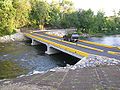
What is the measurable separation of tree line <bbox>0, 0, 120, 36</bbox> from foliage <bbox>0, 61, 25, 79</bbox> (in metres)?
35.5

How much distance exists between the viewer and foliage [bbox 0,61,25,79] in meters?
26.1

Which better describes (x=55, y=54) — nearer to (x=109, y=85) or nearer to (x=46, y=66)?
(x=46, y=66)

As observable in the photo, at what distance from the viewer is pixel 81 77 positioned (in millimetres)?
18062

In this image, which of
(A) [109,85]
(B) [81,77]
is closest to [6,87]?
(B) [81,77]

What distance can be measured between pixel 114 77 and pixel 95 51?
11.7 m

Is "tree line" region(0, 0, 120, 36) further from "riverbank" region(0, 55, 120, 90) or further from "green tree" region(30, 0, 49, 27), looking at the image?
"riverbank" region(0, 55, 120, 90)

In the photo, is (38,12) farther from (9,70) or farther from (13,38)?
(9,70)

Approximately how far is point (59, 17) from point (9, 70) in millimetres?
59816

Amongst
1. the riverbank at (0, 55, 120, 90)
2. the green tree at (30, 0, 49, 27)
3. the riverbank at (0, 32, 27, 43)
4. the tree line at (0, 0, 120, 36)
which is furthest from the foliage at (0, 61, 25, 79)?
the green tree at (30, 0, 49, 27)

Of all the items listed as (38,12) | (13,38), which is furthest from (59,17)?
(13,38)

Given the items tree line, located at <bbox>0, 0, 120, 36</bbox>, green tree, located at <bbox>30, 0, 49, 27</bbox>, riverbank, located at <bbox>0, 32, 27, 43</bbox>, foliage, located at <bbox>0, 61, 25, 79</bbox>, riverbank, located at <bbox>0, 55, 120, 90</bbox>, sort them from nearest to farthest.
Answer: riverbank, located at <bbox>0, 55, 120, 90</bbox> < foliage, located at <bbox>0, 61, 25, 79</bbox> < riverbank, located at <bbox>0, 32, 27, 43</bbox> < tree line, located at <bbox>0, 0, 120, 36</bbox> < green tree, located at <bbox>30, 0, 49, 27</bbox>

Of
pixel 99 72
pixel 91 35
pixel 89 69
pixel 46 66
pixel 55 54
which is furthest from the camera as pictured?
pixel 91 35

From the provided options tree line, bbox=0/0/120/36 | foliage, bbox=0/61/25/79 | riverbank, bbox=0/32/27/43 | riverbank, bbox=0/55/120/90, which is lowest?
foliage, bbox=0/61/25/79

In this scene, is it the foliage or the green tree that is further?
the green tree
